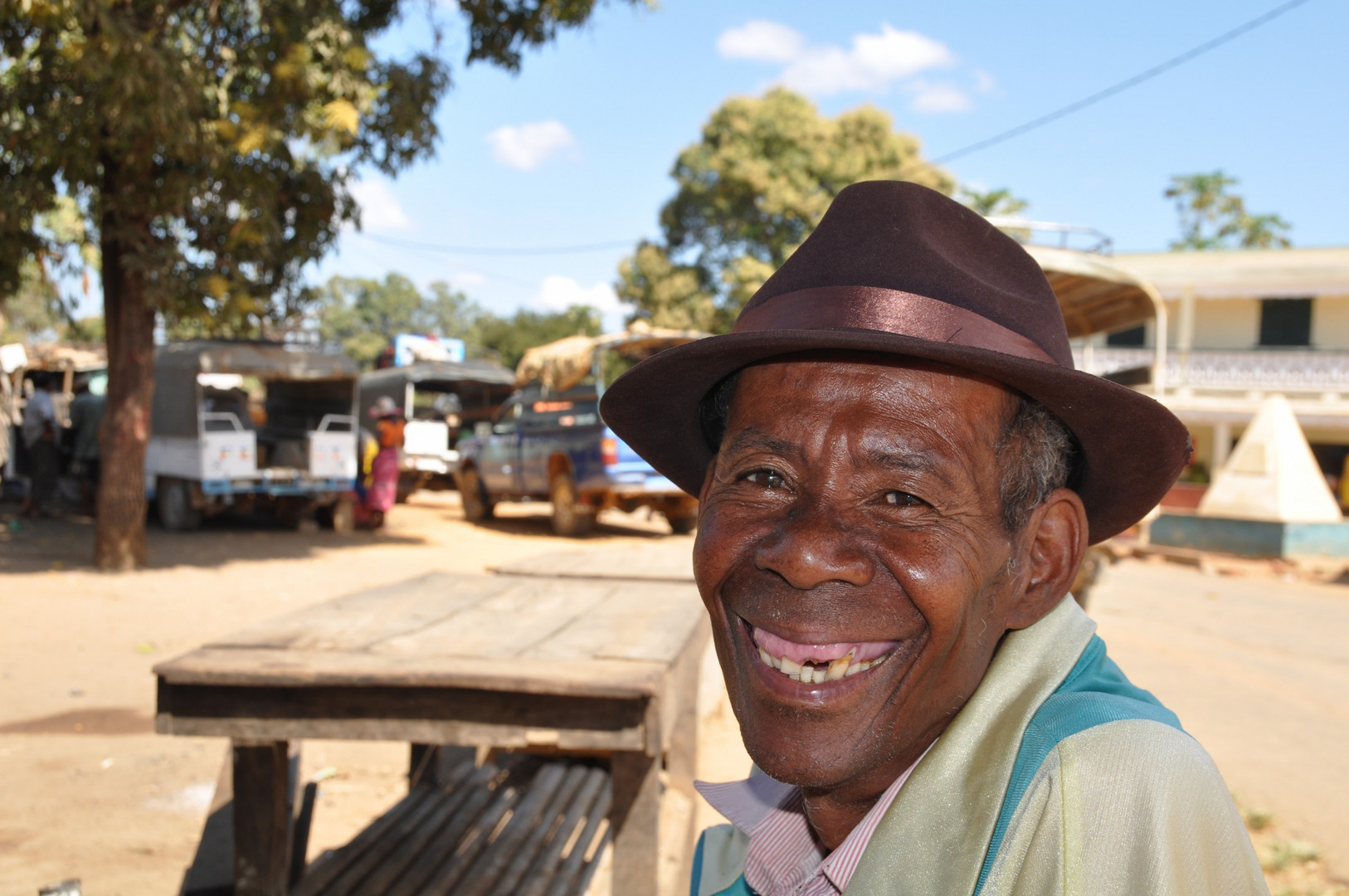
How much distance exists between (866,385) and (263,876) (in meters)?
2.39

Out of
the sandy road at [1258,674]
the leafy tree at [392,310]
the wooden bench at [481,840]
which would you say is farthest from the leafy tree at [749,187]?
the leafy tree at [392,310]

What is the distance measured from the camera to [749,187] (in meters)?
27.3

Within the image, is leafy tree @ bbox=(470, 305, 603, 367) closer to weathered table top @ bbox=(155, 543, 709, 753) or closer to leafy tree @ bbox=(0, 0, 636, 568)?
leafy tree @ bbox=(0, 0, 636, 568)

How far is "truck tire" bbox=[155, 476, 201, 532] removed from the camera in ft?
42.7

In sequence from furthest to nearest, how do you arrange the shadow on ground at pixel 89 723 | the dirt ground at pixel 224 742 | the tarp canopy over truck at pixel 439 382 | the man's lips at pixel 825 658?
the tarp canopy over truck at pixel 439 382, the shadow on ground at pixel 89 723, the dirt ground at pixel 224 742, the man's lips at pixel 825 658

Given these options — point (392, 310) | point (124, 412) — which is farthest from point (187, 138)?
point (392, 310)

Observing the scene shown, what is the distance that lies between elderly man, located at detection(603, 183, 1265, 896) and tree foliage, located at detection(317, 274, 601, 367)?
31.9 m

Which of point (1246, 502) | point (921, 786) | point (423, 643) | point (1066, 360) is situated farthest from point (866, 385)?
point (1246, 502)

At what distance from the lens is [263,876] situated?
280 centimetres

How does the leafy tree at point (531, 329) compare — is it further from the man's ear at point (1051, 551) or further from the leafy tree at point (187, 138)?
the man's ear at point (1051, 551)

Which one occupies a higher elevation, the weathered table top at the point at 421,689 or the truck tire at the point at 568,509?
the weathered table top at the point at 421,689

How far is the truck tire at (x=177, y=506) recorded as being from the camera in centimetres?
1302

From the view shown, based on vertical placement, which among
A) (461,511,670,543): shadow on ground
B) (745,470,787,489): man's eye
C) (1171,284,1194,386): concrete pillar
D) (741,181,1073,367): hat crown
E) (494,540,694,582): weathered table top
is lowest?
(461,511,670,543): shadow on ground

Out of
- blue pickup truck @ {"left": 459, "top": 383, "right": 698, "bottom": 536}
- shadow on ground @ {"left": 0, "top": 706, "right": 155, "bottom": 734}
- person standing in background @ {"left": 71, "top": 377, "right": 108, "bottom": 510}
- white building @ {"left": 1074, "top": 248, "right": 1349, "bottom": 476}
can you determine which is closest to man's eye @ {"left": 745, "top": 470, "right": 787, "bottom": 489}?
shadow on ground @ {"left": 0, "top": 706, "right": 155, "bottom": 734}
